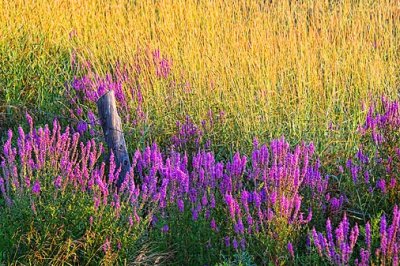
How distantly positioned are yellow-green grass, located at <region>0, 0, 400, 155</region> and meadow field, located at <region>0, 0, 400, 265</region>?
2 cm

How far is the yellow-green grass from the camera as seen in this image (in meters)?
4.89

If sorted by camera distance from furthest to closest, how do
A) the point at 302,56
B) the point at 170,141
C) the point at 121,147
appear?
1. the point at 302,56
2. the point at 170,141
3. the point at 121,147

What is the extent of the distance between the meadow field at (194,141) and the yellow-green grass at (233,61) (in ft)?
0.07

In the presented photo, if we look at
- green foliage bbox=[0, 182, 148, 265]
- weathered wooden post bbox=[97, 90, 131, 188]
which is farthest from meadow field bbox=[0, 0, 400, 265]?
weathered wooden post bbox=[97, 90, 131, 188]

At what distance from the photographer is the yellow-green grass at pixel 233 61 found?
16.1 ft

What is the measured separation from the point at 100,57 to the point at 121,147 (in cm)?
198

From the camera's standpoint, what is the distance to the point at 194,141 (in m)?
4.72

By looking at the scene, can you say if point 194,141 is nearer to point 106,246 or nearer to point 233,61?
point 233,61

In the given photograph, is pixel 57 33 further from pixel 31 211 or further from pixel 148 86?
pixel 31 211

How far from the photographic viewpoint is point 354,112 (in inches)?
194

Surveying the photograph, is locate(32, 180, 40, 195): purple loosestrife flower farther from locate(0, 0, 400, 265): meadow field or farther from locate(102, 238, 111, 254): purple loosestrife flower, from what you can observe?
locate(102, 238, 111, 254): purple loosestrife flower

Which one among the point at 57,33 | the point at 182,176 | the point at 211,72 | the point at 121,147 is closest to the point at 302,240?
the point at 182,176

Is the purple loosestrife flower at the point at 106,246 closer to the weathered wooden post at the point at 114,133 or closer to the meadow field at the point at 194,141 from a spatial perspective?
the meadow field at the point at 194,141

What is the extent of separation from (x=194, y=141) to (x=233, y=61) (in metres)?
1.10
